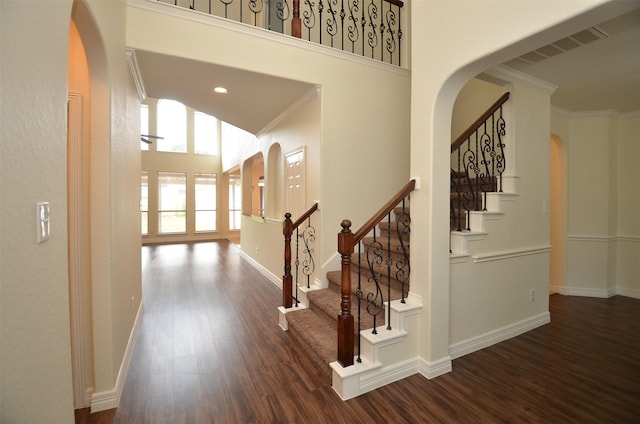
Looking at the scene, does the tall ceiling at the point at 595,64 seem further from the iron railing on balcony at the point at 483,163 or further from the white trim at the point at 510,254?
the white trim at the point at 510,254

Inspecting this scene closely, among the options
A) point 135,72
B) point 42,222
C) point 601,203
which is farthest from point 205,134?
point 601,203

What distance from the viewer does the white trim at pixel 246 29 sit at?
272 cm

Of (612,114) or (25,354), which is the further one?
(612,114)

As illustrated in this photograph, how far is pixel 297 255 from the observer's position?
11.8ft

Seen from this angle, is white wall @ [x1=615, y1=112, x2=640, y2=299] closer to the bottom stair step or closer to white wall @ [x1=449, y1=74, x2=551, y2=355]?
white wall @ [x1=449, y1=74, x2=551, y2=355]

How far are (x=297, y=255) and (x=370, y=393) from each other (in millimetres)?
1748

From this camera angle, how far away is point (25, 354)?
2.97 feet

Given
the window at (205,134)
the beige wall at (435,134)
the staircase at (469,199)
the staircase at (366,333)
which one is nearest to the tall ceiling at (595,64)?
the beige wall at (435,134)

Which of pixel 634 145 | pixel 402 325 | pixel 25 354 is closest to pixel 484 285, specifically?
pixel 402 325

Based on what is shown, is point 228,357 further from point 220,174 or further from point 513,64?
point 220,174

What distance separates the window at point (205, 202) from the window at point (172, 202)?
17.6 inches

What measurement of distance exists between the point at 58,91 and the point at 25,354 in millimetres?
941

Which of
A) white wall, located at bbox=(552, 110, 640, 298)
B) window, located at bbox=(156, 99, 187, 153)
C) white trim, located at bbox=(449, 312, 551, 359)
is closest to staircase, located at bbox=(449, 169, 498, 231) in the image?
white trim, located at bbox=(449, 312, 551, 359)

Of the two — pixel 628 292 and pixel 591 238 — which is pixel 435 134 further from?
pixel 628 292
